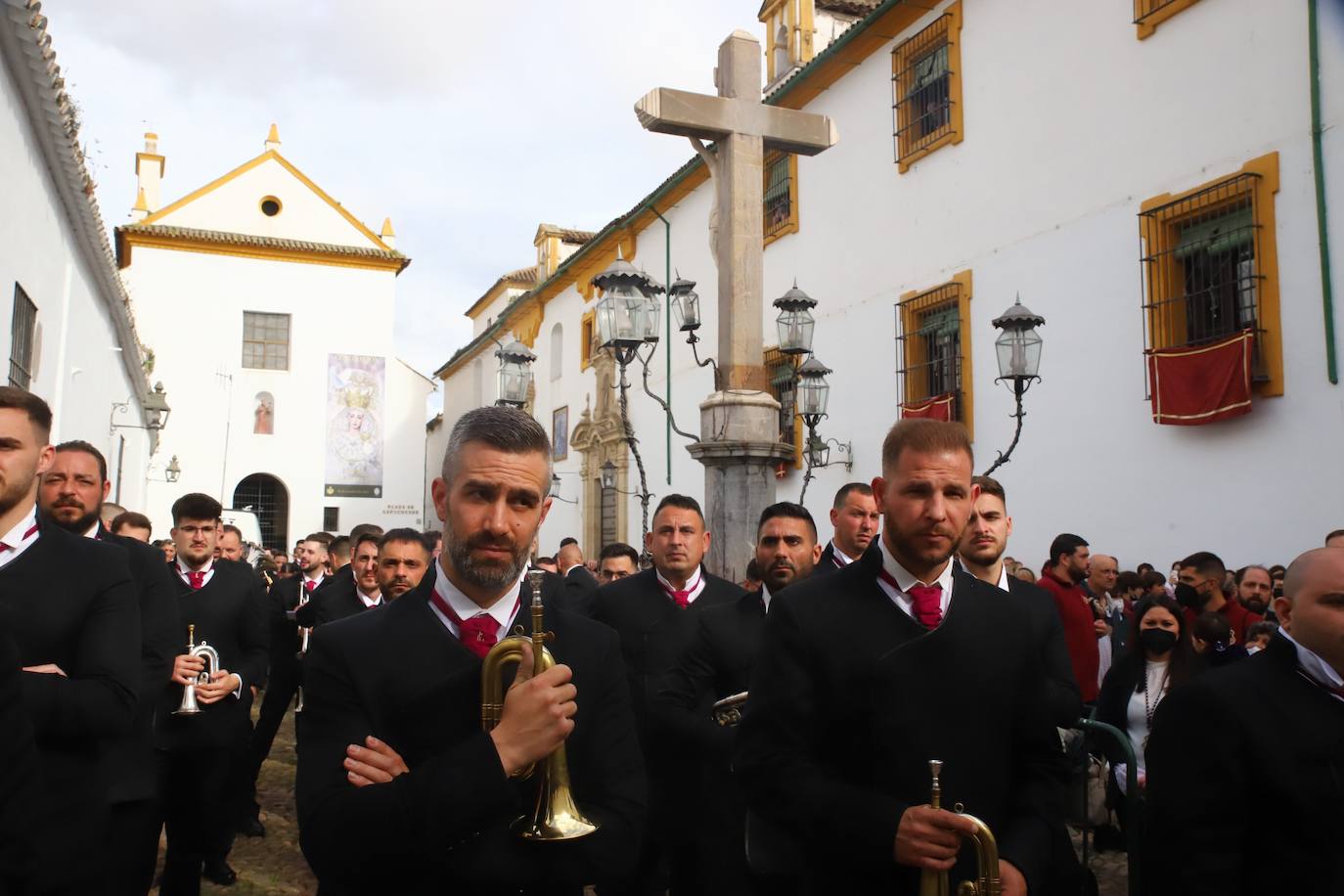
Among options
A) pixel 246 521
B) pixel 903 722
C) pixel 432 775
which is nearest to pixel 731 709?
pixel 903 722

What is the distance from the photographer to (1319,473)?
941cm

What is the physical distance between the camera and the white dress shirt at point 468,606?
93.0 inches

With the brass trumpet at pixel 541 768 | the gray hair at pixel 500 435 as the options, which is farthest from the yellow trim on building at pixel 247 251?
the brass trumpet at pixel 541 768

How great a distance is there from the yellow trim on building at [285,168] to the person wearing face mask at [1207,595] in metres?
31.7

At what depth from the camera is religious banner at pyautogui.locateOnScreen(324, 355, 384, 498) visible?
35000 mm

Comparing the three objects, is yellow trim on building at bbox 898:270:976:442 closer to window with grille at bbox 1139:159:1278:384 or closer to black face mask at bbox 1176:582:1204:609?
window with grille at bbox 1139:159:1278:384

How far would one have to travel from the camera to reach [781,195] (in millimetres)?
19188

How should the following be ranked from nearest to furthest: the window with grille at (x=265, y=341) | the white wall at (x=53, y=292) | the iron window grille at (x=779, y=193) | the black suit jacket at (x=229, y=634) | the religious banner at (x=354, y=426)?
the black suit jacket at (x=229, y=634), the white wall at (x=53, y=292), the iron window grille at (x=779, y=193), the window with grille at (x=265, y=341), the religious banner at (x=354, y=426)

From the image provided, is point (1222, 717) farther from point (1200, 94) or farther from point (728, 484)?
point (1200, 94)

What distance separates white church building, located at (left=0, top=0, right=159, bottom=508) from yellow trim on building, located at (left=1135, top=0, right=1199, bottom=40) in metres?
10.6

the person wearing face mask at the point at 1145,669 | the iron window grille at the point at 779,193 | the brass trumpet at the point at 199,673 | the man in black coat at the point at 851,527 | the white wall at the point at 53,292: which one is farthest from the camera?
the iron window grille at the point at 779,193

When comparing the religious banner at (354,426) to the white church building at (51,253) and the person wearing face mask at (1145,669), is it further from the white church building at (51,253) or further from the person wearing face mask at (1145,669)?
the person wearing face mask at (1145,669)

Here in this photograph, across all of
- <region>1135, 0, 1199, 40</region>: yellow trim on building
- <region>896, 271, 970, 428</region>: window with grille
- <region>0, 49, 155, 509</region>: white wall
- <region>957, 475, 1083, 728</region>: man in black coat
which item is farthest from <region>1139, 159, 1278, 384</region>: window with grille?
<region>0, 49, 155, 509</region>: white wall

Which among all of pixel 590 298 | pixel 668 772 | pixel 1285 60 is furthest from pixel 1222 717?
pixel 590 298
